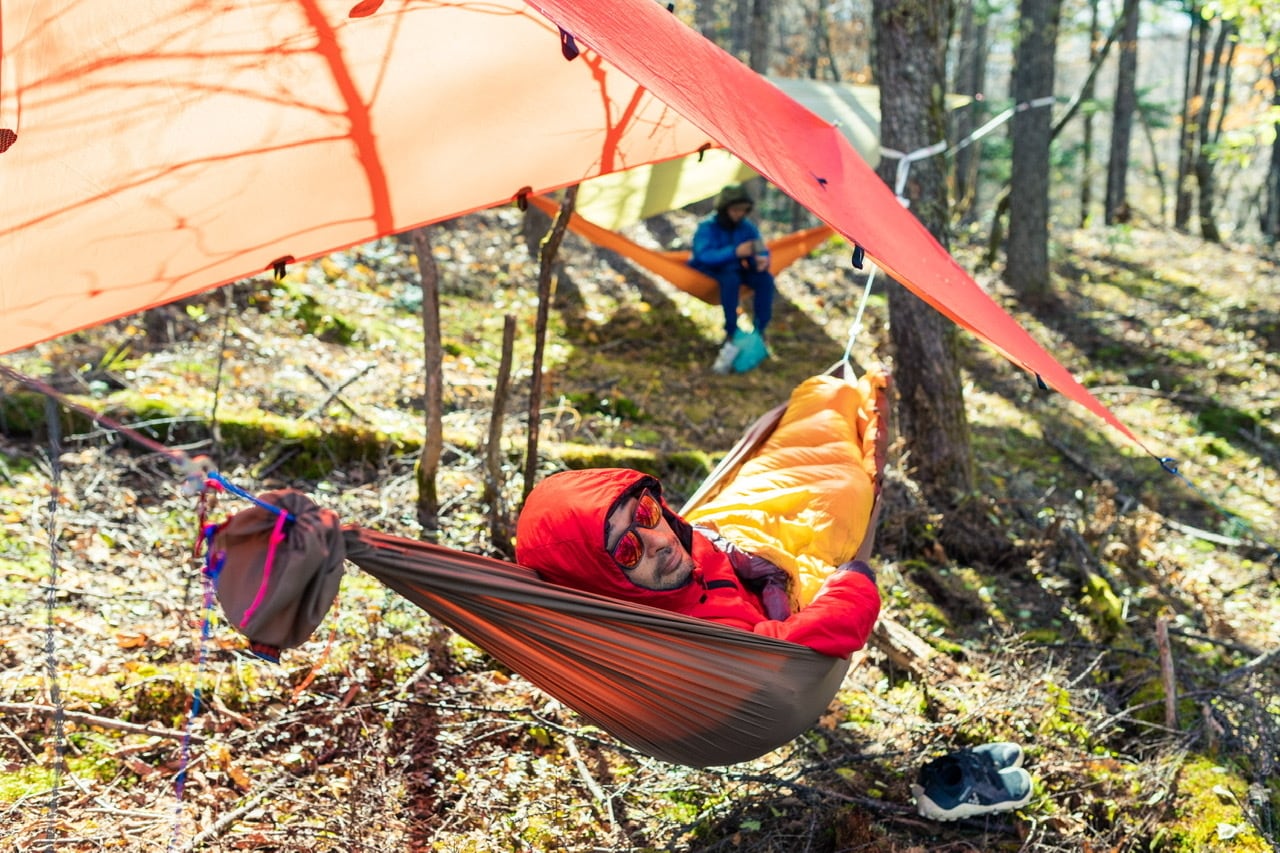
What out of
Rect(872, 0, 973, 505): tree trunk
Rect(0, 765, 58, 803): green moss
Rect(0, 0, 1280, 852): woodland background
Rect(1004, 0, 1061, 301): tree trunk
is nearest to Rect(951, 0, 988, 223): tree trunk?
Rect(1004, 0, 1061, 301): tree trunk

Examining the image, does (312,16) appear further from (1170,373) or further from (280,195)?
(1170,373)

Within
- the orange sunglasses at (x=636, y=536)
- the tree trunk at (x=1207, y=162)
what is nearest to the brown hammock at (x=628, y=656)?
the orange sunglasses at (x=636, y=536)

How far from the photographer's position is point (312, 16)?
79.6 inches

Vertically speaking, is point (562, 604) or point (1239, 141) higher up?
point (1239, 141)

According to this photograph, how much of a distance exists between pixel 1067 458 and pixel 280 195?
3974 millimetres

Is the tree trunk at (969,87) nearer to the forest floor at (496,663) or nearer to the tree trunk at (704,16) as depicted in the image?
the tree trunk at (704,16)

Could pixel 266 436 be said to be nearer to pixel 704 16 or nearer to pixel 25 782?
pixel 25 782

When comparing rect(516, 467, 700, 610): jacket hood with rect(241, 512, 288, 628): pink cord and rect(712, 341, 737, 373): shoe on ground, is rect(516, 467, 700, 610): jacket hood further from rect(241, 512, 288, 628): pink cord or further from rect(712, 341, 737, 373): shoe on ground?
rect(712, 341, 737, 373): shoe on ground

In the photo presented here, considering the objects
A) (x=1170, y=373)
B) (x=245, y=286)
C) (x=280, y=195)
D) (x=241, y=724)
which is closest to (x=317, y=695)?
(x=241, y=724)

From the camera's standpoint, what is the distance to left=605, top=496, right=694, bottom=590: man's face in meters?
1.89

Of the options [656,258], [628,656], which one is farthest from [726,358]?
[628,656]

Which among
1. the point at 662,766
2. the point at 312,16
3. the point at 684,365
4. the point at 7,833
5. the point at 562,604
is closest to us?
the point at 562,604

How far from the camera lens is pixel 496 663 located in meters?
2.68

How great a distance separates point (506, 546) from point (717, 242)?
2743mm
